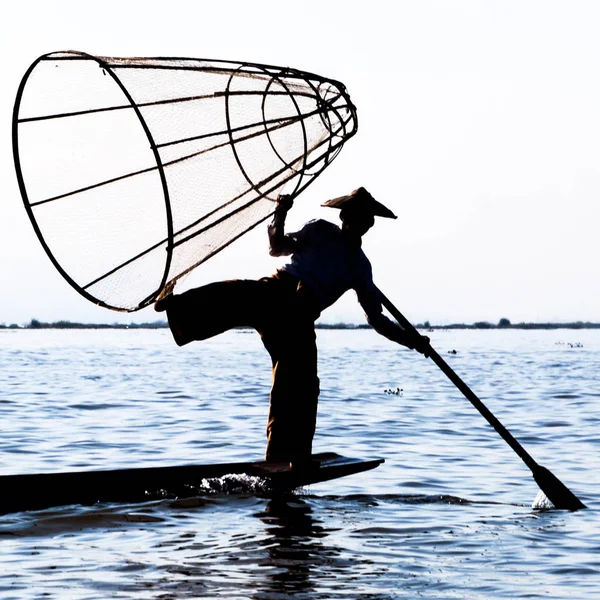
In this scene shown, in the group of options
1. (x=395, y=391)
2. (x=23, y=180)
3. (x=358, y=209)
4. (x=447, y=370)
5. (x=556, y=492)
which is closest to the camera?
(x=23, y=180)

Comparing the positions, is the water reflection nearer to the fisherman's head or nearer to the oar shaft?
the oar shaft

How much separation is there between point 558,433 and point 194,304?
8.41 m

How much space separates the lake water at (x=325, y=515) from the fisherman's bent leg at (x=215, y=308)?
55.7 inches

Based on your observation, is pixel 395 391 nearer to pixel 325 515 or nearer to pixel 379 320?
pixel 325 515

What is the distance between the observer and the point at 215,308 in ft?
27.6

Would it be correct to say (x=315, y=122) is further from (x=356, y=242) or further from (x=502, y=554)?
(x=502, y=554)

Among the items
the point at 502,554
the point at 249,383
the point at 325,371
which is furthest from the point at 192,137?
the point at 325,371

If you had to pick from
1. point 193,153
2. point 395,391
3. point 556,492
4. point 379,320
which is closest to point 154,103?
point 193,153

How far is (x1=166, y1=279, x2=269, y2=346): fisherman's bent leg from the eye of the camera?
8297mm

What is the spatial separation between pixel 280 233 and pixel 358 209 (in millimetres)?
657

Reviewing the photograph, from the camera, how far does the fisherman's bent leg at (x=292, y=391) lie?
878 cm

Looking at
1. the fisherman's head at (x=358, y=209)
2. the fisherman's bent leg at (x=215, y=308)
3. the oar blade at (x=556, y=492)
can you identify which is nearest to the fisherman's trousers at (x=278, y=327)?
the fisherman's bent leg at (x=215, y=308)

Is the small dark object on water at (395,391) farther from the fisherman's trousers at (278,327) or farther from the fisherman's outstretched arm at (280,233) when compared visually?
the fisherman's outstretched arm at (280,233)

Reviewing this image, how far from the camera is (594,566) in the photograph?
24.7ft
